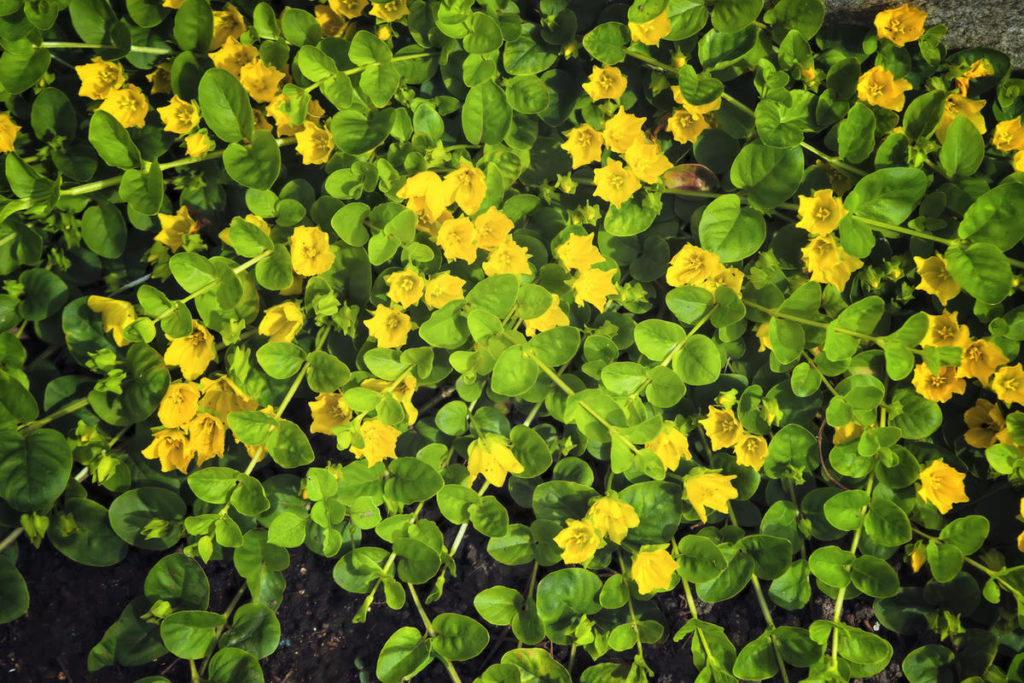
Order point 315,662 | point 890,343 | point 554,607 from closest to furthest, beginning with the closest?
point 890,343 < point 554,607 < point 315,662

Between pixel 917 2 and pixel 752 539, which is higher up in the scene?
pixel 917 2

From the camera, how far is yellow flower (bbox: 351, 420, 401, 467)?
2135 mm

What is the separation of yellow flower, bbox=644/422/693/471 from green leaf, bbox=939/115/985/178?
1228 mm

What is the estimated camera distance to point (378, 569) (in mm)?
2363

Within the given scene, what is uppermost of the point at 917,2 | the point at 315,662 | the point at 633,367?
the point at 917,2

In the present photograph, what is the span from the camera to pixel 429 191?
6.97ft

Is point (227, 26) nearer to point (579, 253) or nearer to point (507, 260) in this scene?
point (507, 260)

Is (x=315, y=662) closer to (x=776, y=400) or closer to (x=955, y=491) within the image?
(x=776, y=400)

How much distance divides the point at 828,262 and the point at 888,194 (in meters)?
0.29

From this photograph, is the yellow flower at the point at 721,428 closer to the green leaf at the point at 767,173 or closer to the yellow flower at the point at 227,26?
the green leaf at the point at 767,173

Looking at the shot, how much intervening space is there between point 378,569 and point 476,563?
1.34 ft

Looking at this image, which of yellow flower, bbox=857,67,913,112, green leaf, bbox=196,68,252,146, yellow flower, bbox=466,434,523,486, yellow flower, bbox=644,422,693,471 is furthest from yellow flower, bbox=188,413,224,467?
yellow flower, bbox=857,67,913,112

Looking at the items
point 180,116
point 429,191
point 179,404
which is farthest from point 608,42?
point 179,404

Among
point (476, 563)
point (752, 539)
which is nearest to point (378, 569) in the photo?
point (476, 563)
